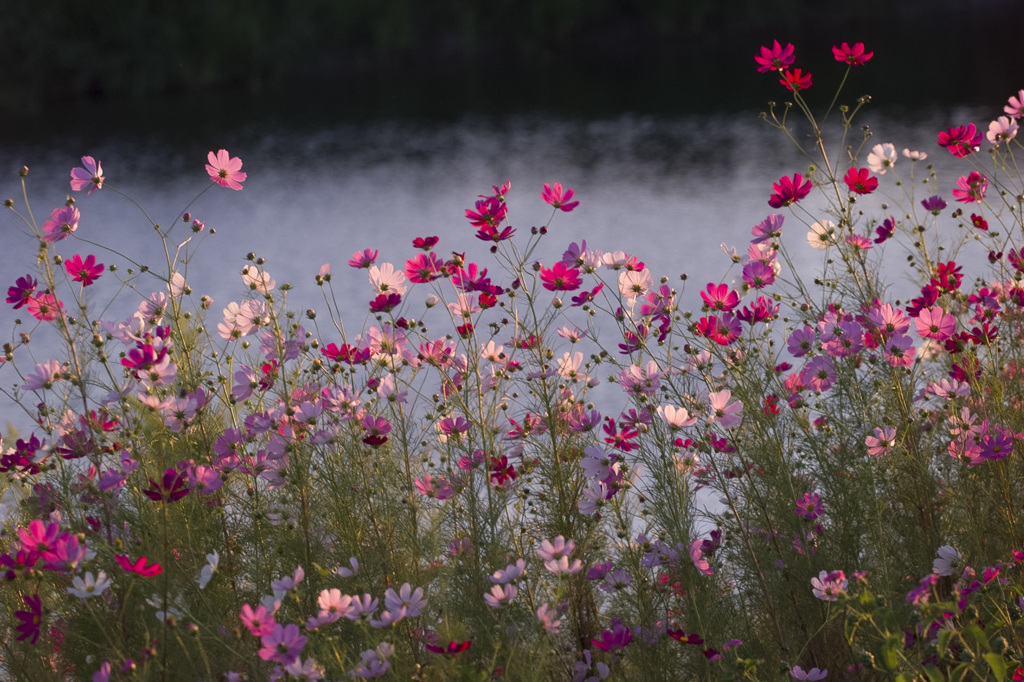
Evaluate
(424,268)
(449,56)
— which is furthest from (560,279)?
(449,56)

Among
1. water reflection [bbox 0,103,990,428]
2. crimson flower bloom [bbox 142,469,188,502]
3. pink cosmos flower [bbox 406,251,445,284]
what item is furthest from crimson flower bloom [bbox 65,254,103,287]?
water reflection [bbox 0,103,990,428]

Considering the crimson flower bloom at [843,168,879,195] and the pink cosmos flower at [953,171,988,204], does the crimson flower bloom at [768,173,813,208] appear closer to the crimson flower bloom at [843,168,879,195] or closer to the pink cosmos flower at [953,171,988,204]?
the crimson flower bloom at [843,168,879,195]

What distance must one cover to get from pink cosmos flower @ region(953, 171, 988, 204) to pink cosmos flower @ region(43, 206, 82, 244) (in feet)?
5.19

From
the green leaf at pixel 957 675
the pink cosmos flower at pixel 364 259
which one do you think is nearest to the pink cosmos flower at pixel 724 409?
the green leaf at pixel 957 675

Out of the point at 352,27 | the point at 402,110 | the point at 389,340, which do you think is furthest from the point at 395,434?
the point at 352,27

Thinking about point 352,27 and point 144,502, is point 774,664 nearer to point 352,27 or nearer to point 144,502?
point 144,502

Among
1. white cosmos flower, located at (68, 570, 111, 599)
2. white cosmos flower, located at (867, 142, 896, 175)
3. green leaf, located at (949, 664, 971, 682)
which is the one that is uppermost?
white cosmos flower, located at (867, 142, 896, 175)

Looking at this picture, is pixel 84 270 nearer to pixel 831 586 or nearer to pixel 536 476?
pixel 536 476

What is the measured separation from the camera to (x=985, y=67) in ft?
40.6

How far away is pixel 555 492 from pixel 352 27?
61.2ft

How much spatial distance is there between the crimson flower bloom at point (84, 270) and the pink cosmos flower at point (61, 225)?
0.12 meters

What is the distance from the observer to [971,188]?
1.92 metres

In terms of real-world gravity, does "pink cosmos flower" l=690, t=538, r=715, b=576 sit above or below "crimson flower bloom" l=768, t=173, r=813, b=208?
below

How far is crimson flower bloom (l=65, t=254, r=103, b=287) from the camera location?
170 cm
